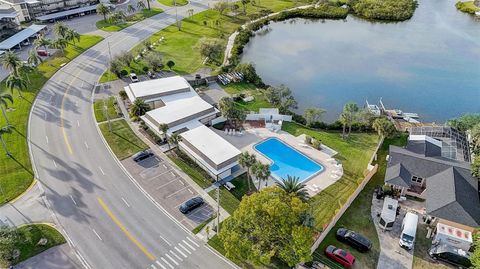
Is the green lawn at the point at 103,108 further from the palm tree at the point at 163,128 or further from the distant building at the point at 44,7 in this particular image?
the distant building at the point at 44,7

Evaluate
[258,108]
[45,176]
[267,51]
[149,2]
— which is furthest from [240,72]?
[149,2]

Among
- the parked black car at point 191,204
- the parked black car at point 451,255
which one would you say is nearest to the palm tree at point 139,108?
the parked black car at point 191,204

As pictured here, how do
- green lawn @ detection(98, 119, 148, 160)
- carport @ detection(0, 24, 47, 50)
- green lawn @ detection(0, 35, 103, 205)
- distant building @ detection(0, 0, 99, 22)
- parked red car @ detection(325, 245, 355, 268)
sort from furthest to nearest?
distant building @ detection(0, 0, 99, 22) < carport @ detection(0, 24, 47, 50) < green lawn @ detection(98, 119, 148, 160) < green lawn @ detection(0, 35, 103, 205) < parked red car @ detection(325, 245, 355, 268)

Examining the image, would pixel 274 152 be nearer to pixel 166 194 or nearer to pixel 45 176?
pixel 166 194

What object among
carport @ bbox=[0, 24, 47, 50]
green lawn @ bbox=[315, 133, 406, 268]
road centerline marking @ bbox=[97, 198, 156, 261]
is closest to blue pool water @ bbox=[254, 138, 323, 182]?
green lawn @ bbox=[315, 133, 406, 268]

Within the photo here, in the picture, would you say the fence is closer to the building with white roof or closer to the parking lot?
the parking lot

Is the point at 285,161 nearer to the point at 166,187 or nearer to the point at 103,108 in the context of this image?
the point at 166,187

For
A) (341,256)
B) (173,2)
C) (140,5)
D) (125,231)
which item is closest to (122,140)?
(125,231)
